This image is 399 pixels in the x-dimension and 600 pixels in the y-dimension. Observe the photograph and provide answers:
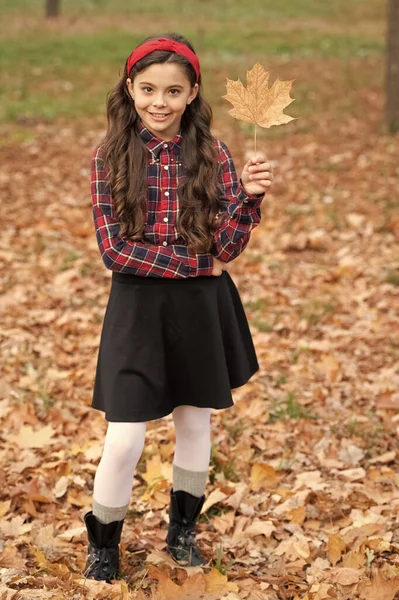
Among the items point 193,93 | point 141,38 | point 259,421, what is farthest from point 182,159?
point 141,38

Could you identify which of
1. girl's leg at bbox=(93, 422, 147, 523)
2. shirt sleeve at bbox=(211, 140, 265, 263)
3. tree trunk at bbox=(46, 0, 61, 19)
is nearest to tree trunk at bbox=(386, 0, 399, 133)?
shirt sleeve at bbox=(211, 140, 265, 263)

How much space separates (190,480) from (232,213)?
1.10 metres

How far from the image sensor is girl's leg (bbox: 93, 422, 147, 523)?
2.80 meters

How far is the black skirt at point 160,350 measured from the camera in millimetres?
2783

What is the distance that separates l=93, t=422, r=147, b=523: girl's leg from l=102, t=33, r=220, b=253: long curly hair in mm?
688

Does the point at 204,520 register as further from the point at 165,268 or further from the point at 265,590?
the point at 165,268

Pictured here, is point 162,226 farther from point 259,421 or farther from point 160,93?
point 259,421

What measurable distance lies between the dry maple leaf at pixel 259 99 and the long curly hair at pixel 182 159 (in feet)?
0.63

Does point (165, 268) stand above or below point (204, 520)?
above

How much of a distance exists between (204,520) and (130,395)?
1181 mm

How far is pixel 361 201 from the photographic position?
27.0ft

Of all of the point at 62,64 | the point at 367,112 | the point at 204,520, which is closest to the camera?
the point at 204,520

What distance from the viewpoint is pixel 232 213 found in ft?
9.12

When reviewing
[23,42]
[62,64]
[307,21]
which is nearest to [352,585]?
[62,64]
